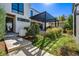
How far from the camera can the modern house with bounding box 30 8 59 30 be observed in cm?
290

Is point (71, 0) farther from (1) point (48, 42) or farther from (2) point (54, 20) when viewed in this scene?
(1) point (48, 42)

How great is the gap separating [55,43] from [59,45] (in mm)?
85

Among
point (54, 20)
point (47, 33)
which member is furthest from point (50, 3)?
point (47, 33)

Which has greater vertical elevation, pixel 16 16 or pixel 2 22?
pixel 16 16

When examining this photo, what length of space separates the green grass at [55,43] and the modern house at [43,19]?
0.26m

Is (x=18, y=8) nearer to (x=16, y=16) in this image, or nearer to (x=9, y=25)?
(x=16, y=16)

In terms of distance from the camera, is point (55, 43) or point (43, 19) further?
point (43, 19)

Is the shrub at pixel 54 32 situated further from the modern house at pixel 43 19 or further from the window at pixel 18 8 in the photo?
the window at pixel 18 8

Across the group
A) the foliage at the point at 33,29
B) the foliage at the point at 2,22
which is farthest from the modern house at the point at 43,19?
the foliage at the point at 2,22

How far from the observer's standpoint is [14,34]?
2.91 meters

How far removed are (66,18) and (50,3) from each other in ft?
1.38

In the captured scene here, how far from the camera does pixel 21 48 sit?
286 cm

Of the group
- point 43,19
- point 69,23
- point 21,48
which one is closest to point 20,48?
point 21,48

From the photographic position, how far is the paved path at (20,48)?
2805 millimetres
